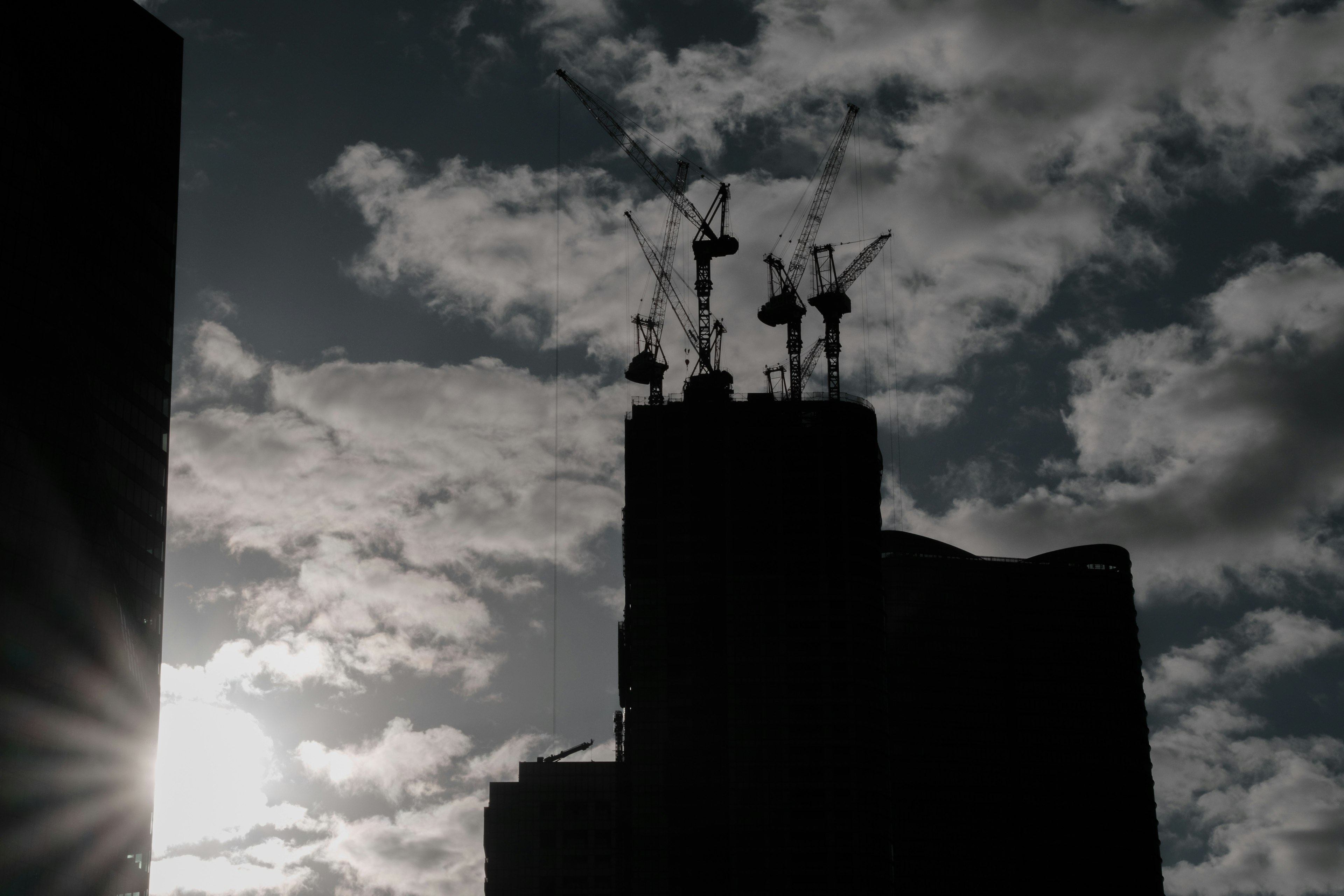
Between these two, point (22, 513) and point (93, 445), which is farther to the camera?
point (93, 445)

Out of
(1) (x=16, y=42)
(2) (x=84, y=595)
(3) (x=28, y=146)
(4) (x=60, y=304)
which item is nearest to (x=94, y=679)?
(2) (x=84, y=595)

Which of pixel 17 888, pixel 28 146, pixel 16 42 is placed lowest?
pixel 17 888

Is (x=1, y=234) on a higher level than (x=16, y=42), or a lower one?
lower

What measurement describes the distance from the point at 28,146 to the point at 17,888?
81665mm

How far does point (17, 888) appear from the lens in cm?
17938

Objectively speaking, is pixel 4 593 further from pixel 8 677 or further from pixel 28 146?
pixel 28 146

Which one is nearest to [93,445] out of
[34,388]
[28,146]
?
[34,388]

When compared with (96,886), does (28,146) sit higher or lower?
higher

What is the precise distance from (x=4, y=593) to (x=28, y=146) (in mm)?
50857

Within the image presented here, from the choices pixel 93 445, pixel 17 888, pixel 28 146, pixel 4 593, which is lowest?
pixel 17 888

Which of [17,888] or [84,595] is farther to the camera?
[84,595]

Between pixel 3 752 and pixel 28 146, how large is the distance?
67.6 m

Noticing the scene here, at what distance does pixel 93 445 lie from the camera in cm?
19862

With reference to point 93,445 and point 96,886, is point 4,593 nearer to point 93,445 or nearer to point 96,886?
point 93,445
